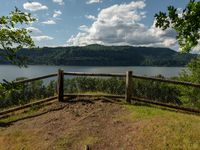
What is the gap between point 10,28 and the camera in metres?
6.20

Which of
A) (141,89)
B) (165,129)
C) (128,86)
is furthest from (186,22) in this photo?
(141,89)

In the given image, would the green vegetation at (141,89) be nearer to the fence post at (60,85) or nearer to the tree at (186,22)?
the fence post at (60,85)

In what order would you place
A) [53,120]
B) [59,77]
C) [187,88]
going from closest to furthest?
1. [53,120]
2. [59,77]
3. [187,88]

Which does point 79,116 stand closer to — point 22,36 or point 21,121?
point 21,121

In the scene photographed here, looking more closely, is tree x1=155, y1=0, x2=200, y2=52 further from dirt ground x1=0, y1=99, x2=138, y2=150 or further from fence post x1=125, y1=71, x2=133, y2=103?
fence post x1=125, y1=71, x2=133, y2=103

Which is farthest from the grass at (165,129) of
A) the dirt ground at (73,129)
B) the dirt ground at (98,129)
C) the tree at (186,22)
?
the tree at (186,22)

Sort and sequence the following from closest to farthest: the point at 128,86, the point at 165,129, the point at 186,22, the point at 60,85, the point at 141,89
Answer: the point at 186,22
the point at 165,129
the point at 128,86
the point at 60,85
the point at 141,89

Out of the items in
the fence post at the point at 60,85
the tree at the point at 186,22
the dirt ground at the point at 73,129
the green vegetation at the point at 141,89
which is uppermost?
the tree at the point at 186,22

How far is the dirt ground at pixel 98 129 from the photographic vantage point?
11.9 metres

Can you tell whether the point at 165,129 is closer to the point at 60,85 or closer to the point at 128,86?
the point at 128,86

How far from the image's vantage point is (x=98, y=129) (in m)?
13.2

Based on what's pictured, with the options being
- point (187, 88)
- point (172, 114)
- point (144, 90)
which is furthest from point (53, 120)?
point (144, 90)

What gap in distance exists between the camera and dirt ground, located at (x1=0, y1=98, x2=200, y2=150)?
467 inches

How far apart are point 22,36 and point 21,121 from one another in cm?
924
